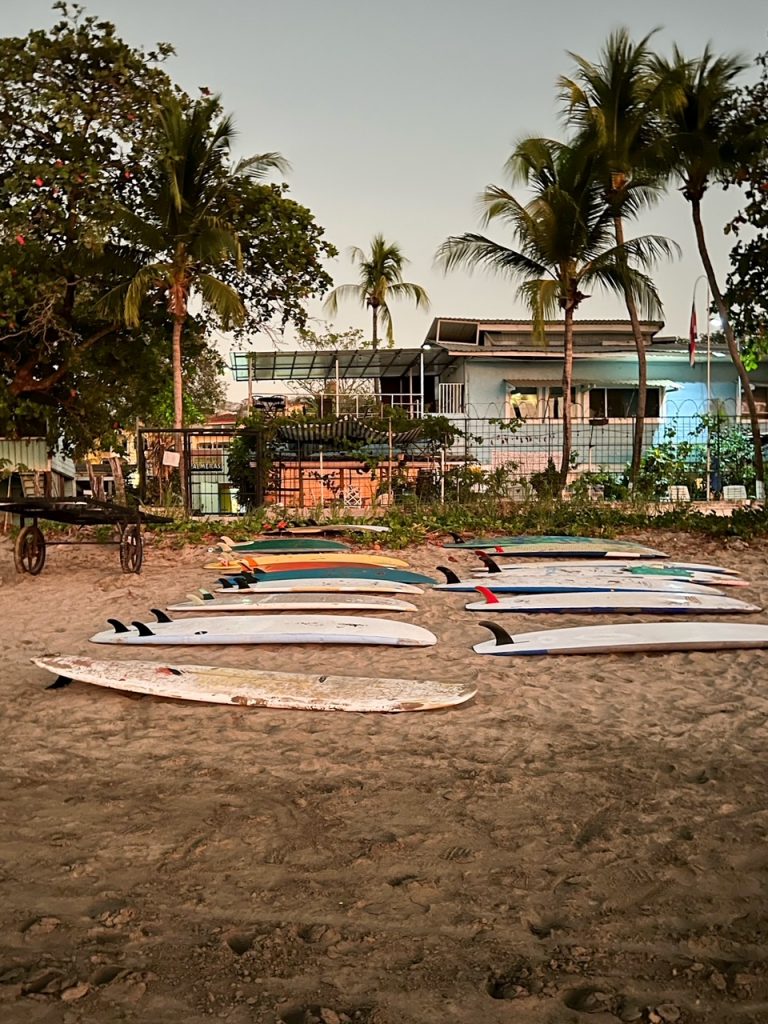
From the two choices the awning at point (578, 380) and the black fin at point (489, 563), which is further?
the awning at point (578, 380)

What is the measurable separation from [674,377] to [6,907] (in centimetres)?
2194

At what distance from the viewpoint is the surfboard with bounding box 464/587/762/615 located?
24.7 feet

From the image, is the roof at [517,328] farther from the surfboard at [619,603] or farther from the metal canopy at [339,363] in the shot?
the surfboard at [619,603]

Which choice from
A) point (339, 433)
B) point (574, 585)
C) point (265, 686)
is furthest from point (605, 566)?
point (339, 433)

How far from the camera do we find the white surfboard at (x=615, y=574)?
29.3 ft

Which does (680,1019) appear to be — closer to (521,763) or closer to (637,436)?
(521,763)

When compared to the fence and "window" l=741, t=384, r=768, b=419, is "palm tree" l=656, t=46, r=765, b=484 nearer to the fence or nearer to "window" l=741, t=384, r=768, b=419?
the fence

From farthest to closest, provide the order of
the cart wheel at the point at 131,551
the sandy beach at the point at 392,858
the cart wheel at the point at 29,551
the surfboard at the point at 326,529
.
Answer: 1. the surfboard at the point at 326,529
2. the cart wheel at the point at 131,551
3. the cart wheel at the point at 29,551
4. the sandy beach at the point at 392,858

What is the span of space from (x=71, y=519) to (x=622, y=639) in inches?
235

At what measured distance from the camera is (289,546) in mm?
11188

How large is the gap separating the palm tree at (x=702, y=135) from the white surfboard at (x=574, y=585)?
7.56m

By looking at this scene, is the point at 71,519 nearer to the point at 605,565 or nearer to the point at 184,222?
the point at 605,565

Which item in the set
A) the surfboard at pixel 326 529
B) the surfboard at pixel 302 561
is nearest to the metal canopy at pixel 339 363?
the surfboard at pixel 326 529

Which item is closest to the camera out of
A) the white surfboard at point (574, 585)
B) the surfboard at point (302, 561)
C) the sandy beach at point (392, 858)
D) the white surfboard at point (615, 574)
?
the sandy beach at point (392, 858)
